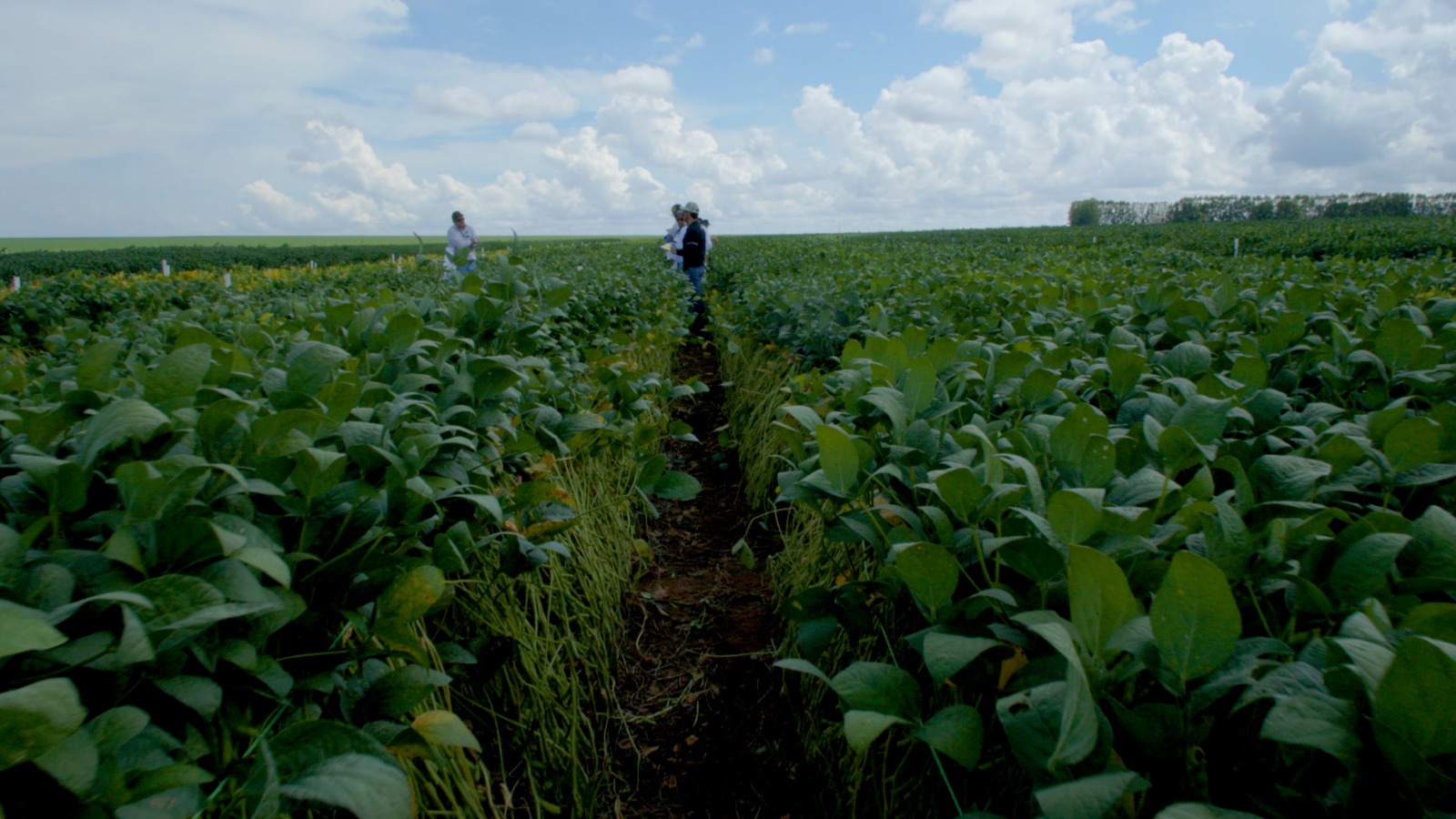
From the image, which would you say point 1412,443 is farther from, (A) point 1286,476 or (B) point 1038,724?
(B) point 1038,724

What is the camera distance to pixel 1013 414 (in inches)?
75.9

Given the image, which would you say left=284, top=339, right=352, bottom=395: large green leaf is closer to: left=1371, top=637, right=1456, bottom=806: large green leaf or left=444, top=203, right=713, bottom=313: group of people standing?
left=1371, top=637, right=1456, bottom=806: large green leaf

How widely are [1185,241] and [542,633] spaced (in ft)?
115

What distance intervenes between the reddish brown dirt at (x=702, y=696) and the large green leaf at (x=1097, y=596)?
1.68m

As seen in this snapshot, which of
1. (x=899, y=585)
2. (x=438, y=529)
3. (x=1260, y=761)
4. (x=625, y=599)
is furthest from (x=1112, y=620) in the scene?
(x=625, y=599)

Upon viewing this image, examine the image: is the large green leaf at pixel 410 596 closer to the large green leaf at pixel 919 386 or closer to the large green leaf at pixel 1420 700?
the large green leaf at pixel 919 386

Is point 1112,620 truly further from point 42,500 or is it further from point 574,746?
point 574,746

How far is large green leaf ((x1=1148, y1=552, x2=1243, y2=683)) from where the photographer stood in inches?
32.3

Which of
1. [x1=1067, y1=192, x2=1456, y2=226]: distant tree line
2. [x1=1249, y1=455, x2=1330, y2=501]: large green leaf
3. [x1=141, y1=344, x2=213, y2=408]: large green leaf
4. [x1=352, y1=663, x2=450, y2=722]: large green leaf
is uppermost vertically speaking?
[x1=1067, y1=192, x2=1456, y2=226]: distant tree line

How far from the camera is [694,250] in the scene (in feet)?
44.1

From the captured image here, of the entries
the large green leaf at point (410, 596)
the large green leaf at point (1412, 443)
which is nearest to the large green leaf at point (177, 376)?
the large green leaf at point (410, 596)

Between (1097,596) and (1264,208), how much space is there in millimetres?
63675

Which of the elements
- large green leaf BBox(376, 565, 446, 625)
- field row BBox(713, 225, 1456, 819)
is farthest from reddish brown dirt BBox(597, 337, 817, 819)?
large green leaf BBox(376, 565, 446, 625)

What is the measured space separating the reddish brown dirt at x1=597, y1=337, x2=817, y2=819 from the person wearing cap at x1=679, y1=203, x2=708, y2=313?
941cm
